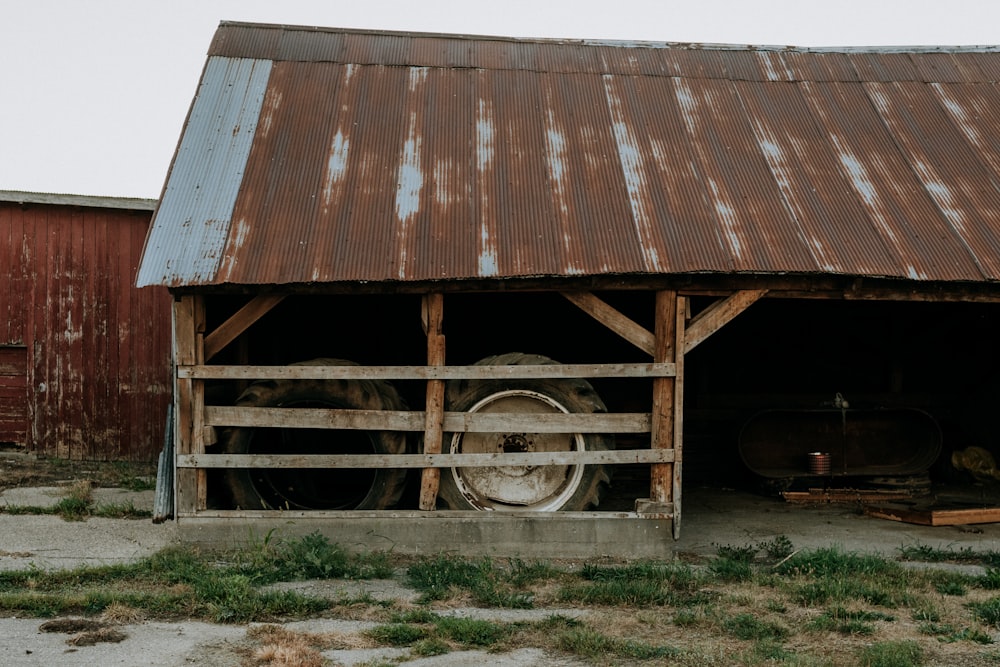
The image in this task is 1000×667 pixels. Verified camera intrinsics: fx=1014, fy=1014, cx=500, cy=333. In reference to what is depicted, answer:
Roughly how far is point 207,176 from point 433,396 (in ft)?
9.58

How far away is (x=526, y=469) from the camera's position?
8.97 meters

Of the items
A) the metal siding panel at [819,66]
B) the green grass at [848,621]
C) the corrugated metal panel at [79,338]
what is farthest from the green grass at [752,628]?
the corrugated metal panel at [79,338]

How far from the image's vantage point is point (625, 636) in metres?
6.26

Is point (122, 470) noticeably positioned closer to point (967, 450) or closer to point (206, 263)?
point (206, 263)

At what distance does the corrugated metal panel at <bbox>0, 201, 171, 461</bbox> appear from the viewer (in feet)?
42.3

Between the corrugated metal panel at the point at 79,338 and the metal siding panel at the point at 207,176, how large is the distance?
3.35 metres

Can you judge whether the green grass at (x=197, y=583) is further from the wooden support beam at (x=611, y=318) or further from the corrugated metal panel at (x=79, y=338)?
the corrugated metal panel at (x=79, y=338)

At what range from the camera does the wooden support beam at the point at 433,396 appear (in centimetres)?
845

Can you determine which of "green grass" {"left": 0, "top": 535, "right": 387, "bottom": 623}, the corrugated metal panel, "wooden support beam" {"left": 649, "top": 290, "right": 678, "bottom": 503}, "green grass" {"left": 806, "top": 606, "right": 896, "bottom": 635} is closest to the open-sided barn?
"wooden support beam" {"left": 649, "top": 290, "right": 678, "bottom": 503}

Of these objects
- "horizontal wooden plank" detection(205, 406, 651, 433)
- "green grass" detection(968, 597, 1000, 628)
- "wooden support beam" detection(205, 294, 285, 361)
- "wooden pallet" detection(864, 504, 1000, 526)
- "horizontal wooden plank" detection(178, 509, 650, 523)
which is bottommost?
"green grass" detection(968, 597, 1000, 628)

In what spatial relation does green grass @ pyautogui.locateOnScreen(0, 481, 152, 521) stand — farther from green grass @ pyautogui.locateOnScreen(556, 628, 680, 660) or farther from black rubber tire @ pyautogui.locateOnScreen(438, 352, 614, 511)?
green grass @ pyautogui.locateOnScreen(556, 628, 680, 660)

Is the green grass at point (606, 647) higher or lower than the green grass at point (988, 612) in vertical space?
lower

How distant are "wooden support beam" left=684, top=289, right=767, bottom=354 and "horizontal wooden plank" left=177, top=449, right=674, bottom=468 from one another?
99 cm

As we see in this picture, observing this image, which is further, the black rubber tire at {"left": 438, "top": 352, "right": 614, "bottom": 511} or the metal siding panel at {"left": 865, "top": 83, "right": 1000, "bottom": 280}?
Result: the metal siding panel at {"left": 865, "top": 83, "right": 1000, "bottom": 280}
